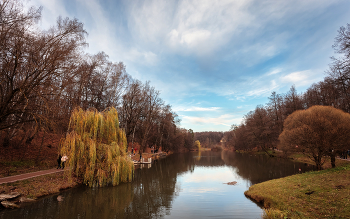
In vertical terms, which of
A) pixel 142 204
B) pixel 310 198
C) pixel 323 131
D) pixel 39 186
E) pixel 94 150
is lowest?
pixel 142 204

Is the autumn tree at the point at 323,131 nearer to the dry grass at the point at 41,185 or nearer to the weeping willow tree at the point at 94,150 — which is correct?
the weeping willow tree at the point at 94,150

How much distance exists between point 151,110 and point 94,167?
2169 centimetres

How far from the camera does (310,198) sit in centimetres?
853

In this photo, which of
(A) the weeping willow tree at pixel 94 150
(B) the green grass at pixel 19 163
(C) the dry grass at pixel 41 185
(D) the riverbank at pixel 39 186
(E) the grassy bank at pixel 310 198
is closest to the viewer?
(E) the grassy bank at pixel 310 198

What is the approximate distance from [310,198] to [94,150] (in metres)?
12.8

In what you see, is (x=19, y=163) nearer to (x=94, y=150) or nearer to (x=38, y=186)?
(x=38, y=186)

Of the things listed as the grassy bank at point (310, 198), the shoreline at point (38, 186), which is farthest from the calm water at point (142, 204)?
the grassy bank at point (310, 198)

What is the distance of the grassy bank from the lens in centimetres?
700

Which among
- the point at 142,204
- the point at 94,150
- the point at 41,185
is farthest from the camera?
the point at 94,150

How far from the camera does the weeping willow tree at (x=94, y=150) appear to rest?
12180mm

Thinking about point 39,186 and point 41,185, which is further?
point 41,185

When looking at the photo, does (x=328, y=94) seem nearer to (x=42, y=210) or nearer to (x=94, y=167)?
(x=94, y=167)

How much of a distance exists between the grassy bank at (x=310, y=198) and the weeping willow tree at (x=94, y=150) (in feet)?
31.4

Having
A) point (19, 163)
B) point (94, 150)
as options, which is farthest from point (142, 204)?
point (19, 163)
